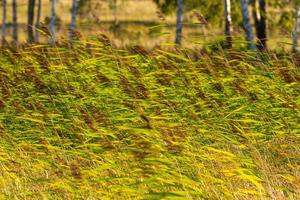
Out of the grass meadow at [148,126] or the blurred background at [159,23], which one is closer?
the grass meadow at [148,126]

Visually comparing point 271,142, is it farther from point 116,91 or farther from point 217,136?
point 116,91

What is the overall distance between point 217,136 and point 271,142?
63 cm

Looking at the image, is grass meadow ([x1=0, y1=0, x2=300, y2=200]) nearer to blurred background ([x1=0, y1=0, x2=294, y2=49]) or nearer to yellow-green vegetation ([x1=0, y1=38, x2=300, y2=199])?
yellow-green vegetation ([x1=0, y1=38, x2=300, y2=199])

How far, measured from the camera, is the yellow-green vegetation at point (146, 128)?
5676 millimetres

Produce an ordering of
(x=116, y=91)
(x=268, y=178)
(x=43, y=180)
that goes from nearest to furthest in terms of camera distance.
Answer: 1. (x=43, y=180)
2. (x=268, y=178)
3. (x=116, y=91)

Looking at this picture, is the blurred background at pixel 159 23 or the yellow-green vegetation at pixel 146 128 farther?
the blurred background at pixel 159 23

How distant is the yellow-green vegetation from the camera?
5.68 m

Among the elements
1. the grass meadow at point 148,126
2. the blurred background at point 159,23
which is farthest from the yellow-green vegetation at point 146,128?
the blurred background at point 159,23

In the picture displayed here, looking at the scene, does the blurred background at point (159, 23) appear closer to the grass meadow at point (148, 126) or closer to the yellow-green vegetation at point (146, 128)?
the grass meadow at point (148, 126)

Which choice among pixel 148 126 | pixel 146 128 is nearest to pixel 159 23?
pixel 146 128

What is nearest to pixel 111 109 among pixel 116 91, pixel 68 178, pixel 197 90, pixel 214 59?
pixel 116 91

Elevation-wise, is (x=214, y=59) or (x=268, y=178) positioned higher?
(x=214, y=59)

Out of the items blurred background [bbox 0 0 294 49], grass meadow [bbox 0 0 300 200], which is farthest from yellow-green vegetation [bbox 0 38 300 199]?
blurred background [bbox 0 0 294 49]

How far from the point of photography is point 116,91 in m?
8.19
